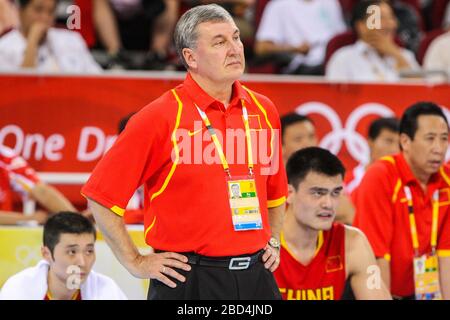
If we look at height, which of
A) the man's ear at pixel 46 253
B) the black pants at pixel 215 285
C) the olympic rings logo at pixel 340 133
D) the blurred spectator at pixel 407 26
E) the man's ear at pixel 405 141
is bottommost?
the black pants at pixel 215 285

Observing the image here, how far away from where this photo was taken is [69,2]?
892 cm

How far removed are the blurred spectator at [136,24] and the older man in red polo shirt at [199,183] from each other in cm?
475

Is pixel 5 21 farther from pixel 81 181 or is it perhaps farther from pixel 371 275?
pixel 371 275

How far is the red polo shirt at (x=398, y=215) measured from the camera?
17.4 ft

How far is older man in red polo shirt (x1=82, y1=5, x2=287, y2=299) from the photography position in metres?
3.63

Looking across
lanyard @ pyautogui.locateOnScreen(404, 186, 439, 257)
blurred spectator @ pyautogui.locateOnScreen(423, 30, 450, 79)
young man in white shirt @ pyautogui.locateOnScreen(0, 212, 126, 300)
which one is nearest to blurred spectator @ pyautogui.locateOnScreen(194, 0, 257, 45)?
blurred spectator @ pyautogui.locateOnScreen(423, 30, 450, 79)

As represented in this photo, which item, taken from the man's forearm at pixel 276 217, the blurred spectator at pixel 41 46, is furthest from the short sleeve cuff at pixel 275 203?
the blurred spectator at pixel 41 46

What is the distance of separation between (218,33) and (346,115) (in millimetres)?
3736

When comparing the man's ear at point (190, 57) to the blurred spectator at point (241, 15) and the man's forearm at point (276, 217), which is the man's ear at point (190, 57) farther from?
the blurred spectator at point (241, 15)

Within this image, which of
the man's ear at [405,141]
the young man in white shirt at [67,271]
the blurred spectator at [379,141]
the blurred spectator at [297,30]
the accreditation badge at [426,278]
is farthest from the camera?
the blurred spectator at [297,30]

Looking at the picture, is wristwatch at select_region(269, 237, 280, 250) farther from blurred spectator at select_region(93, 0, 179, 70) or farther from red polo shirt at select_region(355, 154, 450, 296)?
blurred spectator at select_region(93, 0, 179, 70)

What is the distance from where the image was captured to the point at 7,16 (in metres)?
8.11

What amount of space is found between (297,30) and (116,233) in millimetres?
5321
